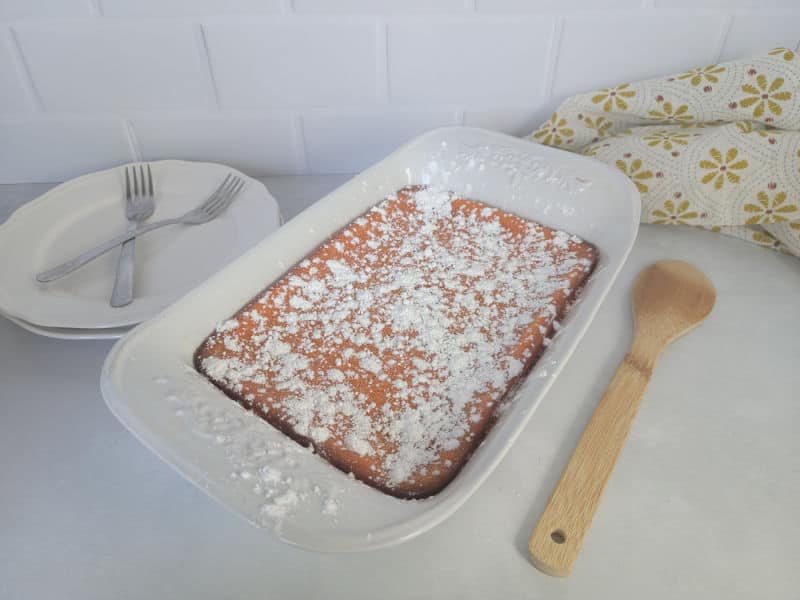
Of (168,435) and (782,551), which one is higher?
(168,435)

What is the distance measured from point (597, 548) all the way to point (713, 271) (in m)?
0.38

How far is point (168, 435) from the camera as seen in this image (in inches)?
13.6

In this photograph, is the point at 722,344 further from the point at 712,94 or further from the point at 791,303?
the point at 712,94

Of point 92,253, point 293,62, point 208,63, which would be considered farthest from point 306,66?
point 92,253

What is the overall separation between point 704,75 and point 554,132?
18 centimetres

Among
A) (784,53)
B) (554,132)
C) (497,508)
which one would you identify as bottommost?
(497,508)

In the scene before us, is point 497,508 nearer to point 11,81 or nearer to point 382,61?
point 382,61

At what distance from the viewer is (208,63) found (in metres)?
0.69

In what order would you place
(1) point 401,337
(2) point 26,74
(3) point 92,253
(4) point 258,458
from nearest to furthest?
(4) point 258,458 < (1) point 401,337 < (3) point 92,253 < (2) point 26,74

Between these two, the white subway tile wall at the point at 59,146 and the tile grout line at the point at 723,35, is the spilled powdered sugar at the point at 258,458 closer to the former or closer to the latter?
the white subway tile wall at the point at 59,146

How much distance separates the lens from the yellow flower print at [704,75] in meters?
0.67

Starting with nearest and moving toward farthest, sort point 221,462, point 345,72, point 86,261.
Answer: point 221,462 → point 86,261 → point 345,72

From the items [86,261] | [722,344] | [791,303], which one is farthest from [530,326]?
[86,261]

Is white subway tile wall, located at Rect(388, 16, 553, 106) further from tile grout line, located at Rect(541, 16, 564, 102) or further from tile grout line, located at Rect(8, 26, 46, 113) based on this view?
tile grout line, located at Rect(8, 26, 46, 113)
